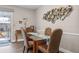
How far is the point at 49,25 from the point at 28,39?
20.7 inches

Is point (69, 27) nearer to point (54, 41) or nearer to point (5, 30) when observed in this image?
point (54, 41)

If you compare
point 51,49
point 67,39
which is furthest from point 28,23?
point 67,39

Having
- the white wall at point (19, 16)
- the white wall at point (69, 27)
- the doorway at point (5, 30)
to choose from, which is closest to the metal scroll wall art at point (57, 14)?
the white wall at point (69, 27)

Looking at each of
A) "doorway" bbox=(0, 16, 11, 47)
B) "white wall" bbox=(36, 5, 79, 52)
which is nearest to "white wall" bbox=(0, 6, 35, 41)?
"doorway" bbox=(0, 16, 11, 47)

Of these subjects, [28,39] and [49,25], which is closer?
[49,25]

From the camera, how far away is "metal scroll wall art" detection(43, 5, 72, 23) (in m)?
1.67

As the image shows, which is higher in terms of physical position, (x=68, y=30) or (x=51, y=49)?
(x=68, y=30)

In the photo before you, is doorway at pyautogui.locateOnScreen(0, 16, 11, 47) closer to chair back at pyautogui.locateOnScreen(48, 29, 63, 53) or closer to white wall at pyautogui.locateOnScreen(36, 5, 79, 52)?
white wall at pyautogui.locateOnScreen(36, 5, 79, 52)

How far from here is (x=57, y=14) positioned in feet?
5.86

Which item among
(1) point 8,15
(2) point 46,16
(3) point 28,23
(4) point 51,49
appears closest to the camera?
(1) point 8,15

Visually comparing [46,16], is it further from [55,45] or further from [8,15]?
[8,15]

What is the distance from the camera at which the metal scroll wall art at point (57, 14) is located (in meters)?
1.67

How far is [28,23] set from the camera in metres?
1.39
